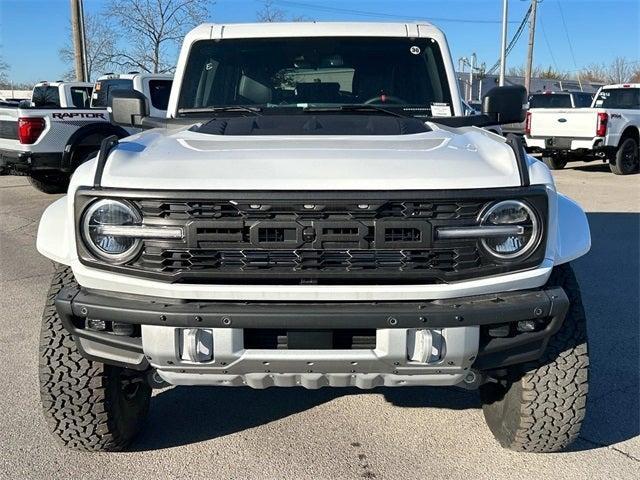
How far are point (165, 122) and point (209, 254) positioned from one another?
1.59 meters

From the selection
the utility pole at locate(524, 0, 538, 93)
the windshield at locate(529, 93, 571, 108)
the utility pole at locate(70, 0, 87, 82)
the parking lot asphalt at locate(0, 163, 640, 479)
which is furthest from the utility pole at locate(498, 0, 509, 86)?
the parking lot asphalt at locate(0, 163, 640, 479)

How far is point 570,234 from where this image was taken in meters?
2.75

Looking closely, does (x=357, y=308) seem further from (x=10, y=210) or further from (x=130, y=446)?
(x=10, y=210)

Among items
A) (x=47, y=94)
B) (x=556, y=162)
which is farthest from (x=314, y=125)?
(x=556, y=162)

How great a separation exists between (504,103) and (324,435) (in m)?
2.10

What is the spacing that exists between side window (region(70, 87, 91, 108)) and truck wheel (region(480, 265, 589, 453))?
13636mm

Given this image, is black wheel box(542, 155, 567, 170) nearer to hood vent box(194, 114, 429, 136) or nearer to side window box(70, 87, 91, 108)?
side window box(70, 87, 91, 108)

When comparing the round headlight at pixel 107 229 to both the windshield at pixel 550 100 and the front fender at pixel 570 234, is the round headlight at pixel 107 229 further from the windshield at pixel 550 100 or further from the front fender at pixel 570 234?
the windshield at pixel 550 100

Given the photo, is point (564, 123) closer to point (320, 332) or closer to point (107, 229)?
point (320, 332)

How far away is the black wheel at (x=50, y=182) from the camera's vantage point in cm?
1145

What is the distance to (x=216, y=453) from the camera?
10.2 feet

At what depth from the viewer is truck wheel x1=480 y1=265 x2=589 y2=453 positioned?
280 centimetres

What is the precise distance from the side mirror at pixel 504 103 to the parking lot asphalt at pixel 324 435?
1.57m

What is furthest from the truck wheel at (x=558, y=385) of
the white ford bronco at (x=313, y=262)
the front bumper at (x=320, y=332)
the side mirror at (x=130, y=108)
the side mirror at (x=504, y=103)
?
the side mirror at (x=130, y=108)
